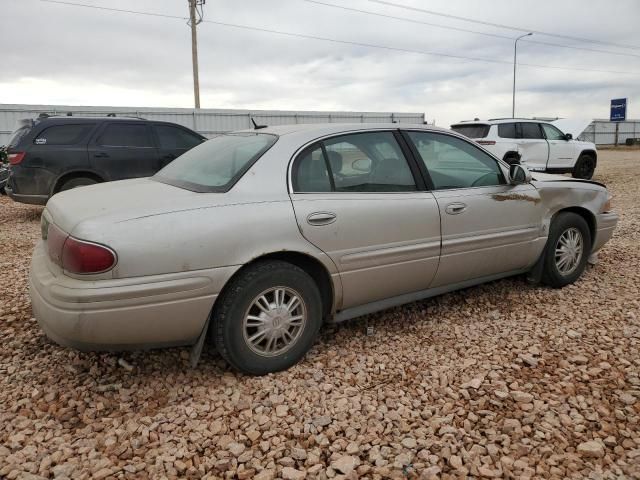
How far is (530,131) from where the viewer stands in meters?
12.5

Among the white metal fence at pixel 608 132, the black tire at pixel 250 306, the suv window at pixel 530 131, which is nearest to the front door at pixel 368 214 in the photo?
the black tire at pixel 250 306

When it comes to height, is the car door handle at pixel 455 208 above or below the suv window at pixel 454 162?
below

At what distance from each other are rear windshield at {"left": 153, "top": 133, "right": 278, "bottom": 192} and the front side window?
10.4 m

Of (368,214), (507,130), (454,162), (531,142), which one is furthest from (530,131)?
(368,214)

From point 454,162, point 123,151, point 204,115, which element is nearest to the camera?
point 454,162

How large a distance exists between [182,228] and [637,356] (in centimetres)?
284

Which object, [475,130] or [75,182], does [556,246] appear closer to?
[75,182]

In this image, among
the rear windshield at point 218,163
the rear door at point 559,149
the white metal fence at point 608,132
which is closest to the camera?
the rear windshield at point 218,163

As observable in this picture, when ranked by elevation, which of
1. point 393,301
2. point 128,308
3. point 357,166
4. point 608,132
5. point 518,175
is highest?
point 608,132

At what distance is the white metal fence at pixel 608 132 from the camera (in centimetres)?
4122

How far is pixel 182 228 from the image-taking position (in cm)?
260

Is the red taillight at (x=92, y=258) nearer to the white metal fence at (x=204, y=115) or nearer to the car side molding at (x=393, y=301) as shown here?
the car side molding at (x=393, y=301)

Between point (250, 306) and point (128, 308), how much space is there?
0.64m

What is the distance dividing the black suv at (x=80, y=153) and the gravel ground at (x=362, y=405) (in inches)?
182
